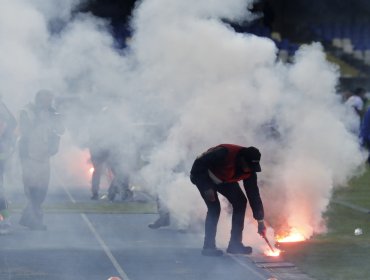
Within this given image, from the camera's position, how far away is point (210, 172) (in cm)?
1367

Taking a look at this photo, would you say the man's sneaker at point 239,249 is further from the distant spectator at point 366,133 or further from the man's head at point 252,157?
the distant spectator at point 366,133

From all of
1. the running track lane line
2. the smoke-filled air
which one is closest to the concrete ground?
the running track lane line

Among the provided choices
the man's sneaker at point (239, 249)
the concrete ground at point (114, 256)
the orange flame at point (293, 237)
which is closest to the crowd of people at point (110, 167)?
the man's sneaker at point (239, 249)

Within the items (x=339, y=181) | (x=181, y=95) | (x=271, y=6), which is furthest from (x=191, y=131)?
(x=271, y=6)

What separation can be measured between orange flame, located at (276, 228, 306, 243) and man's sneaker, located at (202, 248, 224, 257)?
153cm

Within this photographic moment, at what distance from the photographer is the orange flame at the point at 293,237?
15.1 m

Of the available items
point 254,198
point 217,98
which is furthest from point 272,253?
point 217,98

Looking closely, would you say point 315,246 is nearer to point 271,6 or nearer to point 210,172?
point 210,172

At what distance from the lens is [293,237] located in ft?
50.0

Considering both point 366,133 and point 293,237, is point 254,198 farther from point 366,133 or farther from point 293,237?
point 366,133

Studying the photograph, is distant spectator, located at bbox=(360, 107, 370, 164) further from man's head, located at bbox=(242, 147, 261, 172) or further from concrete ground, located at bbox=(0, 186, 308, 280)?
man's head, located at bbox=(242, 147, 261, 172)

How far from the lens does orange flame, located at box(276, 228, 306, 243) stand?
15.1 metres

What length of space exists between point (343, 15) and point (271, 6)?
2.08 metres

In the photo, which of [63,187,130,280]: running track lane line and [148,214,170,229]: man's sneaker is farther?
[148,214,170,229]: man's sneaker
